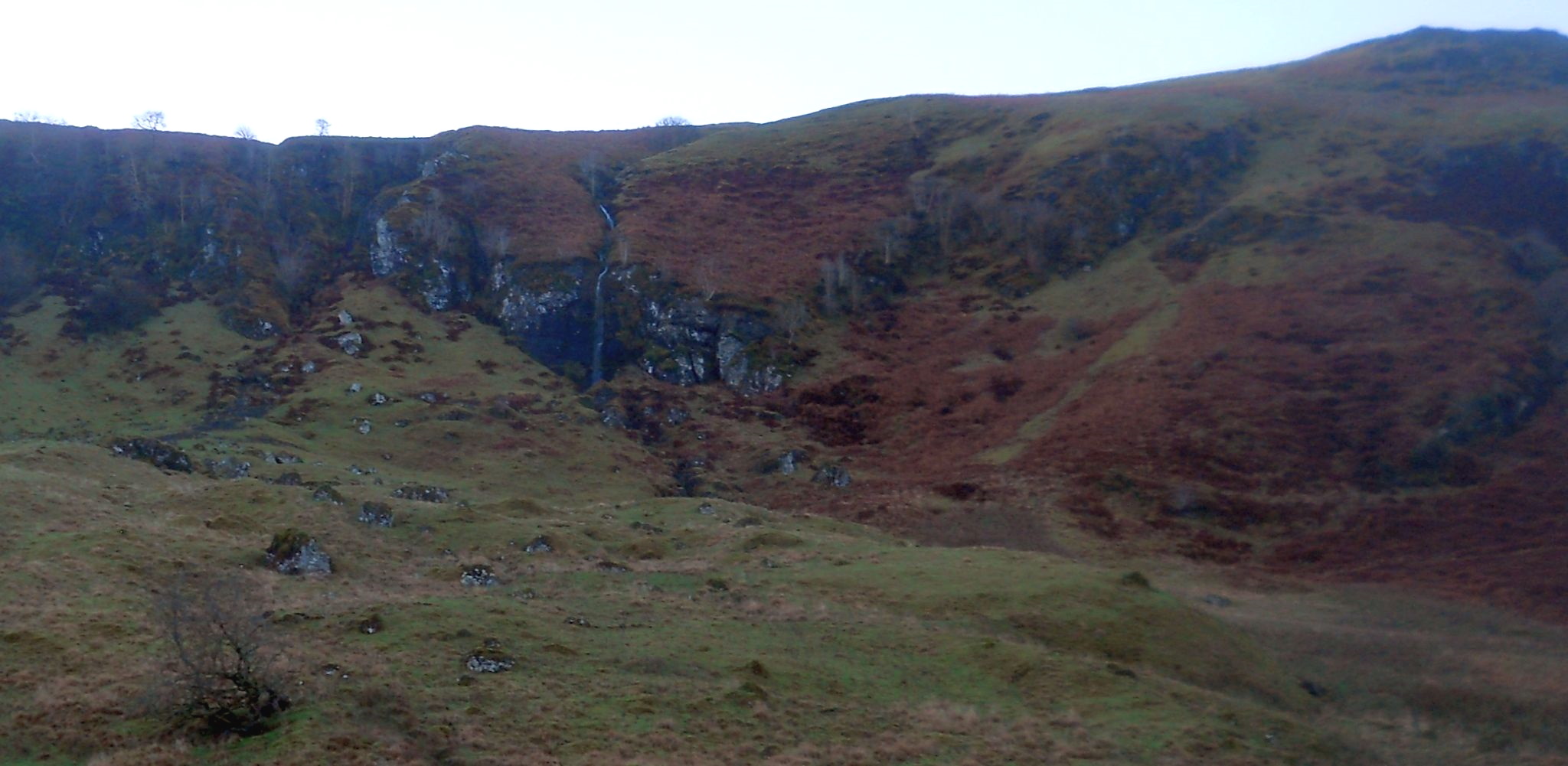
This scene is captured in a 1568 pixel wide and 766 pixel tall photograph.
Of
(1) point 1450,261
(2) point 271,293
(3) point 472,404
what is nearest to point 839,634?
(3) point 472,404

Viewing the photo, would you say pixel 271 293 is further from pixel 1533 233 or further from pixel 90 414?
pixel 1533 233

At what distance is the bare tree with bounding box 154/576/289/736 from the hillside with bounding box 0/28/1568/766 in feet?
1.78

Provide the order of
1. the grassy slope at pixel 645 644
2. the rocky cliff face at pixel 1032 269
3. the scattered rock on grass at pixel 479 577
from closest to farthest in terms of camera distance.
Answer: the grassy slope at pixel 645 644 → the scattered rock on grass at pixel 479 577 → the rocky cliff face at pixel 1032 269

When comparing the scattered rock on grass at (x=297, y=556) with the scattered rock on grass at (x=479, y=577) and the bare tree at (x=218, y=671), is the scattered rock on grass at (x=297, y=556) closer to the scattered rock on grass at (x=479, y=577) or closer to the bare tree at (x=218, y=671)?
the scattered rock on grass at (x=479, y=577)

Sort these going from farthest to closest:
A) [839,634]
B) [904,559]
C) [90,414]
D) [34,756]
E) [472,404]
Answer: [472,404] < [90,414] < [904,559] < [839,634] < [34,756]

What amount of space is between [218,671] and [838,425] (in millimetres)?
61491

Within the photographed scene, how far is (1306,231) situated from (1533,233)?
18.0m

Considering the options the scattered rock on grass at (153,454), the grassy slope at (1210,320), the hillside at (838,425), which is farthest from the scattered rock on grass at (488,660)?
the grassy slope at (1210,320)

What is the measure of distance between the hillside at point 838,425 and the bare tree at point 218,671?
541 millimetres

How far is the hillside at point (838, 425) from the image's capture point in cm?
2667

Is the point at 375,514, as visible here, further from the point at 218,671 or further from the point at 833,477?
the point at 833,477

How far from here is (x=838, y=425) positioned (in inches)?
3147

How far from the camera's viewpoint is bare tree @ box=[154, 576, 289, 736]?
20281mm

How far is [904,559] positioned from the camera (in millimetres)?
43094
